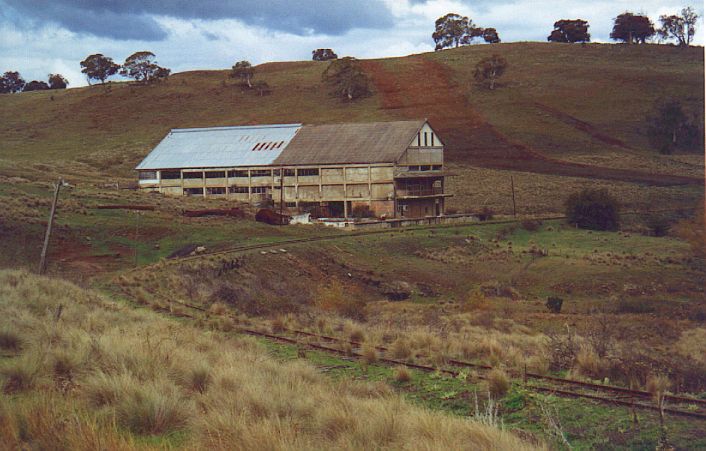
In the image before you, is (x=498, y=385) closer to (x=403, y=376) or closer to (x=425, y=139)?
(x=403, y=376)

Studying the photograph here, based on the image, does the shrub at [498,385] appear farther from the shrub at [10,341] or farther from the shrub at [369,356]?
the shrub at [10,341]

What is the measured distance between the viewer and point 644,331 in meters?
27.6

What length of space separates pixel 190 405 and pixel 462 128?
103m

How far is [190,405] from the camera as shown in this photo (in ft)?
30.6

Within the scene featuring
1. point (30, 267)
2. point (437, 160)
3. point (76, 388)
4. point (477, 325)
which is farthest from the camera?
point (437, 160)

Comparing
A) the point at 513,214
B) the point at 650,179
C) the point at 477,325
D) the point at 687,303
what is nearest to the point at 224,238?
the point at 477,325

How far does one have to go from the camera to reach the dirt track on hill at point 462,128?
89500 millimetres

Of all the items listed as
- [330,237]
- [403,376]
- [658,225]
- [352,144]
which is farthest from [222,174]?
[403,376]

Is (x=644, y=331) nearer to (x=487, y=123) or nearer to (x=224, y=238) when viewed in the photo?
(x=224, y=238)

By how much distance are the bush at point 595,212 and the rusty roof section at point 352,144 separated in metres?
16.1

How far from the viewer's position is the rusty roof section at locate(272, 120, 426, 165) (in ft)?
221

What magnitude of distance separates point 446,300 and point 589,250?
55.6ft

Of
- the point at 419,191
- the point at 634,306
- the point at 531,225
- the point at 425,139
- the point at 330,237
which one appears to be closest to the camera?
the point at 634,306

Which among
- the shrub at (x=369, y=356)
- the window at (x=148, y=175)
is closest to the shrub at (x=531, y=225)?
the window at (x=148, y=175)
